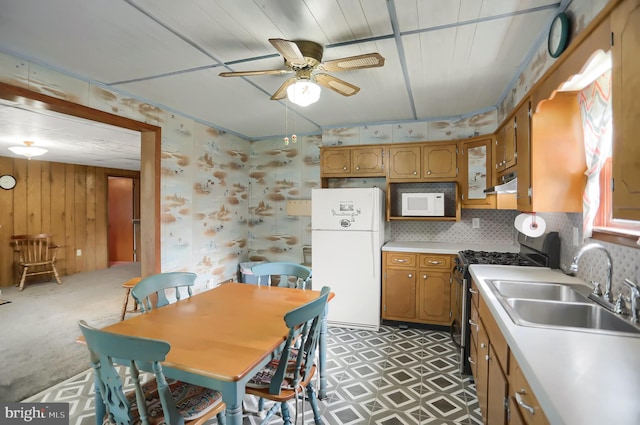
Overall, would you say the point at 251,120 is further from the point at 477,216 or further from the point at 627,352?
the point at 627,352

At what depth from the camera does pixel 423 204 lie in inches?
145

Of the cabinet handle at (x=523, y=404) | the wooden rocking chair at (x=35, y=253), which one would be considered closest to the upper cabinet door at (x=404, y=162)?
the cabinet handle at (x=523, y=404)

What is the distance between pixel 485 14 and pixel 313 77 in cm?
110

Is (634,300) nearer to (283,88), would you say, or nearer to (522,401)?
(522,401)

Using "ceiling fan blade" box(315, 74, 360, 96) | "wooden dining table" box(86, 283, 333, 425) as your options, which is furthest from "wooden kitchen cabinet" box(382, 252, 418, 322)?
"ceiling fan blade" box(315, 74, 360, 96)

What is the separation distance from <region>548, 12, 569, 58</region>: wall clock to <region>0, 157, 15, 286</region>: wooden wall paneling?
25.8 feet

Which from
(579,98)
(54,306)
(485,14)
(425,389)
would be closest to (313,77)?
(485,14)

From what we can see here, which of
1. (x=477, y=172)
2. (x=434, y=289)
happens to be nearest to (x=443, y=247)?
(x=434, y=289)

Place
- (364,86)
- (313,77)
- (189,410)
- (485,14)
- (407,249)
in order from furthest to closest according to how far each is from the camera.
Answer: (407,249), (364,86), (313,77), (485,14), (189,410)

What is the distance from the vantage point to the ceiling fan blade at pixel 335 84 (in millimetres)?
2150

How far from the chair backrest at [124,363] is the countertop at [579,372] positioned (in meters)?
1.22

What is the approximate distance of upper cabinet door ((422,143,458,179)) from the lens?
11.8 ft

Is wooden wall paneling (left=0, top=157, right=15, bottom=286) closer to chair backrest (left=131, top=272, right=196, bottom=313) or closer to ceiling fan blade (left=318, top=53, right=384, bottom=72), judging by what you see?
chair backrest (left=131, top=272, right=196, bottom=313)

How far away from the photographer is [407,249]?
348 cm
